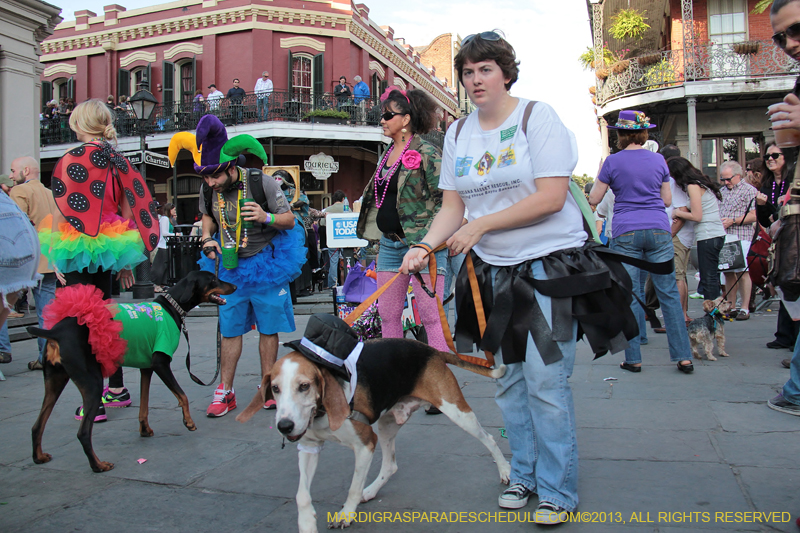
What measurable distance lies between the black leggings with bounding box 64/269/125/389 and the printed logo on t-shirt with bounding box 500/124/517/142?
3.09 metres

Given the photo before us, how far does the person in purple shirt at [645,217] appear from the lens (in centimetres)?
483

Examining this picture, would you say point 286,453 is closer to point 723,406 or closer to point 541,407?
point 541,407

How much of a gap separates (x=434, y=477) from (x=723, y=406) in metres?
2.25

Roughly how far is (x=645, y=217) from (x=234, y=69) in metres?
22.1

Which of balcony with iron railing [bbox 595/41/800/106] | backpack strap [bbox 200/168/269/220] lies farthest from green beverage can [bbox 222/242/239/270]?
balcony with iron railing [bbox 595/41/800/106]

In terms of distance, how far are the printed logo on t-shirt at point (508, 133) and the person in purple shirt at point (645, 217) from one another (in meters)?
2.82

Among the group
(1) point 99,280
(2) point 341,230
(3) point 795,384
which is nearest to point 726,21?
(2) point 341,230

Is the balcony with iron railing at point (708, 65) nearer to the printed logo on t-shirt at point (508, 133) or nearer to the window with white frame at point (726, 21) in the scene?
the window with white frame at point (726, 21)

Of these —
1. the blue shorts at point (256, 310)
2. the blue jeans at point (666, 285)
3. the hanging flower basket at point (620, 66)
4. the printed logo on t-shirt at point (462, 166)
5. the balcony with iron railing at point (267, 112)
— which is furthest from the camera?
the balcony with iron railing at point (267, 112)

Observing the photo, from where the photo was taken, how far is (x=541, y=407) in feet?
8.05

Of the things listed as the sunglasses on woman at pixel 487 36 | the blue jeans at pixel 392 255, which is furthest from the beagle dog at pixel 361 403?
the sunglasses on woman at pixel 487 36

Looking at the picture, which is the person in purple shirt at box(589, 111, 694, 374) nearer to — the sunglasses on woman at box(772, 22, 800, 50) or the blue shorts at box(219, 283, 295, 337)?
the sunglasses on woman at box(772, 22, 800, 50)

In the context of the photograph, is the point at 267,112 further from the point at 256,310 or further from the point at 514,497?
the point at 514,497

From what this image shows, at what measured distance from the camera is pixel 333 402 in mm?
2391
